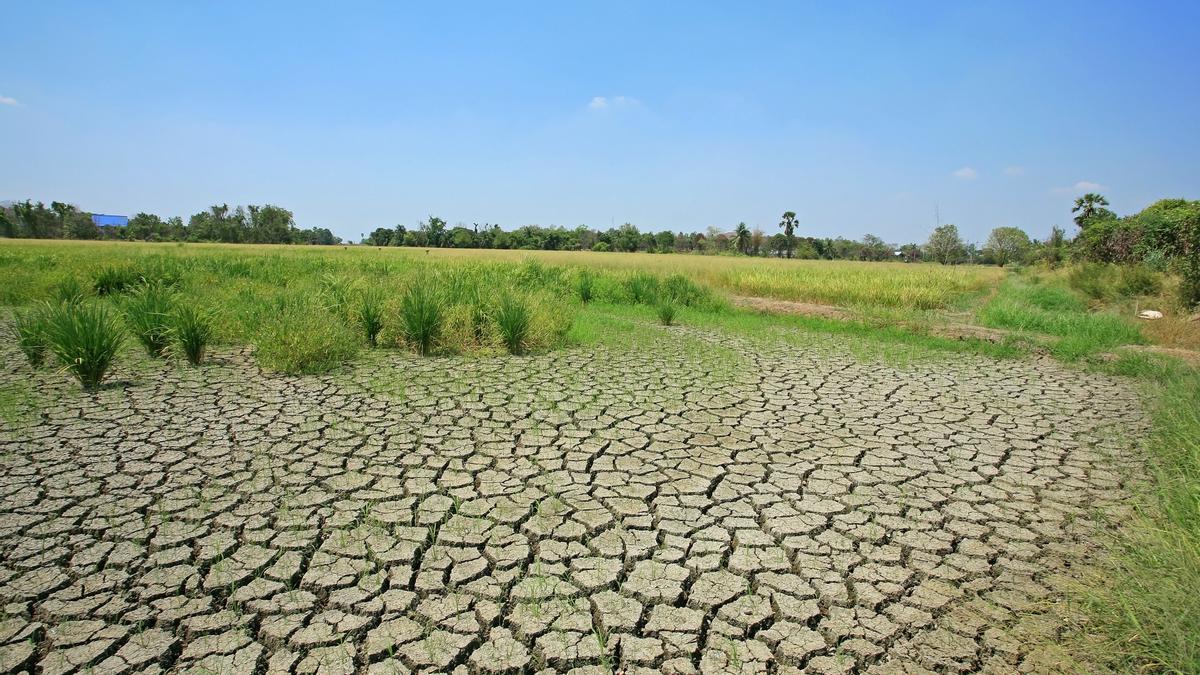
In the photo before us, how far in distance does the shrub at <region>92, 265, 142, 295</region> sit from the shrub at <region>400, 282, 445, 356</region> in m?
9.59

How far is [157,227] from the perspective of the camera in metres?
57.7

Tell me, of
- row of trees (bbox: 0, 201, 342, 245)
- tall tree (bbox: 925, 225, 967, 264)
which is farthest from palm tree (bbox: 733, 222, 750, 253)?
row of trees (bbox: 0, 201, 342, 245)

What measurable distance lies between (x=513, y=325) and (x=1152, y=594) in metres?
6.96

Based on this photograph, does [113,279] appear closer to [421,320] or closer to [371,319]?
[371,319]

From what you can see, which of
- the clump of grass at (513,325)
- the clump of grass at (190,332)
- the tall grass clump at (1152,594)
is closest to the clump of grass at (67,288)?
the clump of grass at (190,332)

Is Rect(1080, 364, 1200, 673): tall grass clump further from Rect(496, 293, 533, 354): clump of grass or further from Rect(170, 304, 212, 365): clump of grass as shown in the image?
Rect(170, 304, 212, 365): clump of grass

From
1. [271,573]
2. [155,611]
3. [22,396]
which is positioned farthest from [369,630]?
[22,396]

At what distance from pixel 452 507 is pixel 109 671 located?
1625 mm

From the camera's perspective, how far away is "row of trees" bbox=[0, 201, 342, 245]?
49094 mm

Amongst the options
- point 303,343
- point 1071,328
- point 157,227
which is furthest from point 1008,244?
point 157,227

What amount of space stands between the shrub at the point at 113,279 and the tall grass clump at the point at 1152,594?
667 inches

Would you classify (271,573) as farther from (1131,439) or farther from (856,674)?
(1131,439)

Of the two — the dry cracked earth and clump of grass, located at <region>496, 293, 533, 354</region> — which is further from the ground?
clump of grass, located at <region>496, 293, 533, 354</region>

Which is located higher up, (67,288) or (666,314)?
(67,288)
